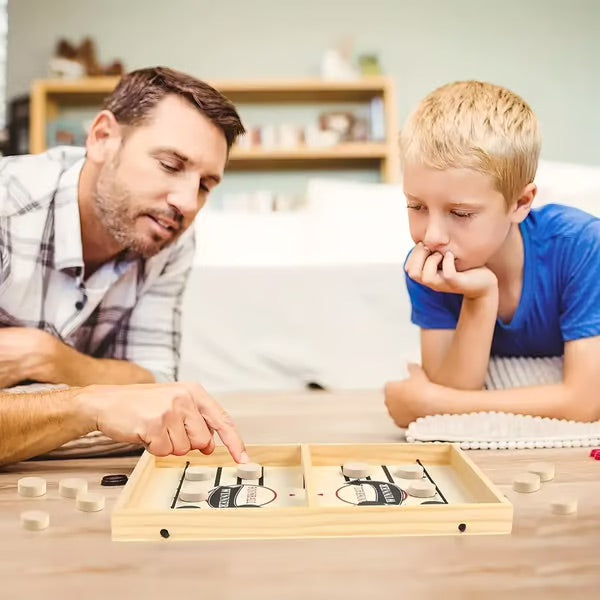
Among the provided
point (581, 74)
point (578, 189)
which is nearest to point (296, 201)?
point (581, 74)

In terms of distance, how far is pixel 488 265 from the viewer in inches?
53.3

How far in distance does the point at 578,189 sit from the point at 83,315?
1.45 m

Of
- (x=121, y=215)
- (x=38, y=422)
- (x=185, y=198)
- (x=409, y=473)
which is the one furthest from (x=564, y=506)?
(x=121, y=215)

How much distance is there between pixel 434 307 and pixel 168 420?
25.2 inches

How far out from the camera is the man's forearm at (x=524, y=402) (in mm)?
1276

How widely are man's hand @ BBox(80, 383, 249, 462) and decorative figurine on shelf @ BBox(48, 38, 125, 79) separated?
3.59 meters

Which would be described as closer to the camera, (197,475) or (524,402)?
(197,475)

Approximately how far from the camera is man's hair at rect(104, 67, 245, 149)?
1.43m

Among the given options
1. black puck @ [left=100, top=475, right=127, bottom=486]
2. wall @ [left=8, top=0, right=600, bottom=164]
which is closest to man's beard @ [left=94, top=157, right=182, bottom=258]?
black puck @ [left=100, top=475, right=127, bottom=486]

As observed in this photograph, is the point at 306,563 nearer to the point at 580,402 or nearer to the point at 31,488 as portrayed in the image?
the point at 31,488

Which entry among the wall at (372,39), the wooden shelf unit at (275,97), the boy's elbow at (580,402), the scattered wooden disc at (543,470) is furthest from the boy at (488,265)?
the wall at (372,39)

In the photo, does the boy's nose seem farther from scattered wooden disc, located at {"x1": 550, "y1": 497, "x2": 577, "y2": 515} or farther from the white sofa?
the white sofa

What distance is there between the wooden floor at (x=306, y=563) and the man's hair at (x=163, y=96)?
0.77 metres

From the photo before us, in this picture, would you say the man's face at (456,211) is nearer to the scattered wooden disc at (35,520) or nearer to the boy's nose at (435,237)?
the boy's nose at (435,237)
